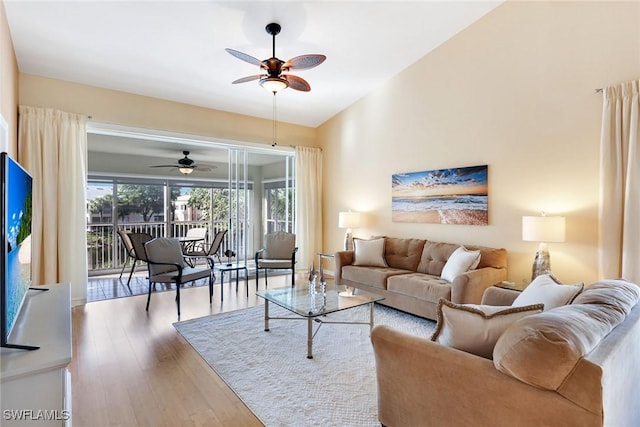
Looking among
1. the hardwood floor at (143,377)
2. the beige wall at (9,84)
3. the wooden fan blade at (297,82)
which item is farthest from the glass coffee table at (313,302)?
the beige wall at (9,84)

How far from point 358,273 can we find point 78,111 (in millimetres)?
4277

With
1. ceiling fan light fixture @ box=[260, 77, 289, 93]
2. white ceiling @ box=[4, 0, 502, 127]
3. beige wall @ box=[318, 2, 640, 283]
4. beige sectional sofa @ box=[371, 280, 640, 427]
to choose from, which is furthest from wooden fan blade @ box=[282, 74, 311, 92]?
beige sectional sofa @ box=[371, 280, 640, 427]

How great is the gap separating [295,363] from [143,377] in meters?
1.15

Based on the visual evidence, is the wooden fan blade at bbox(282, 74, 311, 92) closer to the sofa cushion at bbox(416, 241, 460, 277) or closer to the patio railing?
the sofa cushion at bbox(416, 241, 460, 277)

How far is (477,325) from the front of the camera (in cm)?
151

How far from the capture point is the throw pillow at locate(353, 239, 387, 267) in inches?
179

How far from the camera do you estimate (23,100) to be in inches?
153

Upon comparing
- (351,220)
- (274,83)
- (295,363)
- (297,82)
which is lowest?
(295,363)

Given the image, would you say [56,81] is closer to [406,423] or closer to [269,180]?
[269,180]

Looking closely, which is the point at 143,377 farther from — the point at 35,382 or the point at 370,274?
the point at 370,274

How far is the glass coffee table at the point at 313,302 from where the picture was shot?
109 inches

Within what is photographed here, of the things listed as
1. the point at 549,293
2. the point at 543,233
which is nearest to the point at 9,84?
the point at 549,293

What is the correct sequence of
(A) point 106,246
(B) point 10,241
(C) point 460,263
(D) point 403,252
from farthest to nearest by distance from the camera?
(A) point 106,246 → (D) point 403,252 → (C) point 460,263 → (B) point 10,241

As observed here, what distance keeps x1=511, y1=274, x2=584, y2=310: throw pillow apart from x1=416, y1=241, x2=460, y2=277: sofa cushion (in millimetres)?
1934
